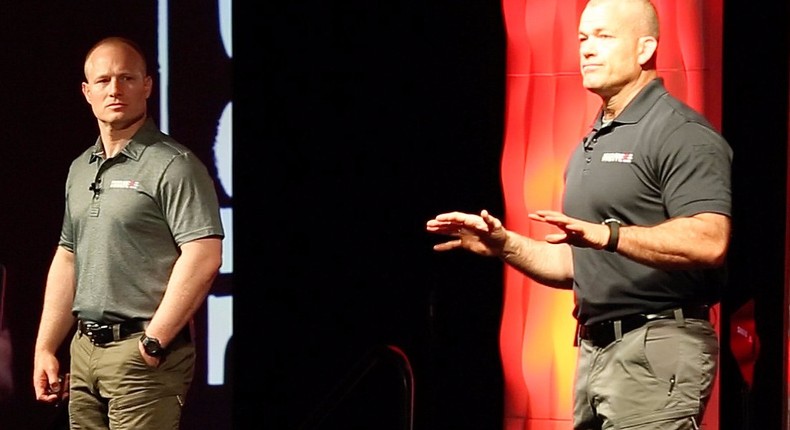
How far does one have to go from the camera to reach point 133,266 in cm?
347

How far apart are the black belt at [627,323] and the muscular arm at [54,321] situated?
5.51ft

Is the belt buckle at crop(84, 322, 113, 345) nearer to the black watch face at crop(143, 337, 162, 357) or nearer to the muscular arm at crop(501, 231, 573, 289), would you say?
the black watch face at crop(143, 337, 162, 357)

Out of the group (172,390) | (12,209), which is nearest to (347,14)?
(12,209)

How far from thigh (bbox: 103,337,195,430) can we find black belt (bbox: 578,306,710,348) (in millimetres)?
1246

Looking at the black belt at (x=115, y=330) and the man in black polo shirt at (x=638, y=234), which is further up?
the man in black polo shirt at (x=638, y=234)

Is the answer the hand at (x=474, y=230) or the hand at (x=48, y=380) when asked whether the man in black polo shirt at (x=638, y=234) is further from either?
the hand at (x=48, y=380)

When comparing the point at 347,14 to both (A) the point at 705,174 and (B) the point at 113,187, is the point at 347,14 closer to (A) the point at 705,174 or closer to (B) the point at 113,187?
(B) the point at 113,187

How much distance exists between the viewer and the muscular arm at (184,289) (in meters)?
3.38

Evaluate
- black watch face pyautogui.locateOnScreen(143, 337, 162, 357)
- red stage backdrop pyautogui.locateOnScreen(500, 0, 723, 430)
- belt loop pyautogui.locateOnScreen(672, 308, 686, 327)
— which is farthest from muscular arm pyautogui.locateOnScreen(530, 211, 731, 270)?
red stage backdrop pyautogui.locateOnScreen(500, 0, 723, 430)

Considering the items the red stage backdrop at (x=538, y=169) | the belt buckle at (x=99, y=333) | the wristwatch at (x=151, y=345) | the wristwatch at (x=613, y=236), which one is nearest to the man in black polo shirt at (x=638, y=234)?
the wristwatch at (x=613, y=236)

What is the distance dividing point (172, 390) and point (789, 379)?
6.62ft

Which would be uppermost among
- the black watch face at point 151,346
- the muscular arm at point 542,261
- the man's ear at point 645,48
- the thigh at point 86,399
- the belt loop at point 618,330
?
the man's ear at point 645,48

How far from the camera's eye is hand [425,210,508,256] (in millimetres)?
2818

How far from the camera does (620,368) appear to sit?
2.80 meters
